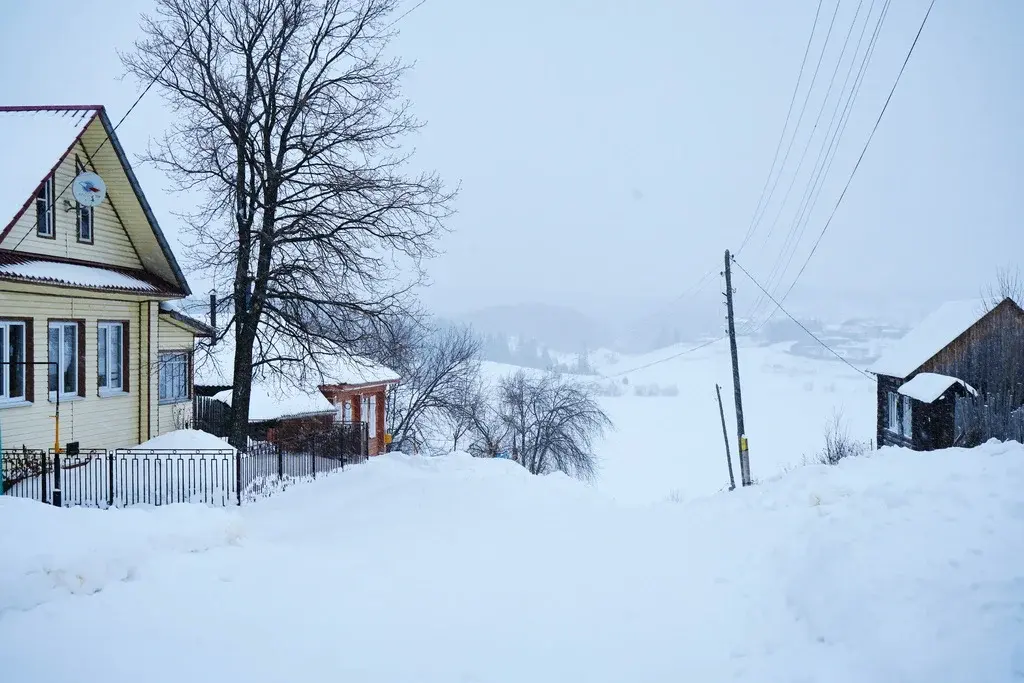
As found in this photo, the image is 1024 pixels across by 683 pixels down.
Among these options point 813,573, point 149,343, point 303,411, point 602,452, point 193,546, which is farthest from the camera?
point 602,452

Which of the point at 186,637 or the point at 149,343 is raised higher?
the point at 149,343

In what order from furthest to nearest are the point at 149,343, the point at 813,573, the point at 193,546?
1. the point at 149,343
2. the point at 193,546
3. the point at 813,573

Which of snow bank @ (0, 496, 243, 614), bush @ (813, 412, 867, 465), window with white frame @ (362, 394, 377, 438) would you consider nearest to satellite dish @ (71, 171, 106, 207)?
snow bank @ (0, 496, 243, 614)

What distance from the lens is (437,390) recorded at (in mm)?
38625

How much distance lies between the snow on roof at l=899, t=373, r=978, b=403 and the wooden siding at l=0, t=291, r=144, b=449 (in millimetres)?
26961

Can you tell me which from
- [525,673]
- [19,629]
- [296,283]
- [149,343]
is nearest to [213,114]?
[296,283]

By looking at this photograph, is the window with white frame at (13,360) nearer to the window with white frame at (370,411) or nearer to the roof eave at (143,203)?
the roof eave at (143,203)

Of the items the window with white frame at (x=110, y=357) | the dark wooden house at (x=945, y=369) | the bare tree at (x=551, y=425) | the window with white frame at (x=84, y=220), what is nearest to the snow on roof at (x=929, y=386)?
the dark wooden house at (x=945, y=369)

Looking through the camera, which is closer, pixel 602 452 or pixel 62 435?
pixel 62 435

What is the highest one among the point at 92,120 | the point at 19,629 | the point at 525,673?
the point at 92,120

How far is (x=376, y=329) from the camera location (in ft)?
59.7

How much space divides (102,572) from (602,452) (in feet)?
237

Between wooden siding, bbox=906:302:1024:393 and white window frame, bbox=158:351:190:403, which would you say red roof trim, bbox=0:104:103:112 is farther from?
wooden siding, bbox=906:302:1024:393

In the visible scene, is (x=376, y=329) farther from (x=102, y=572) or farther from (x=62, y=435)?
(x=102, y=572)
